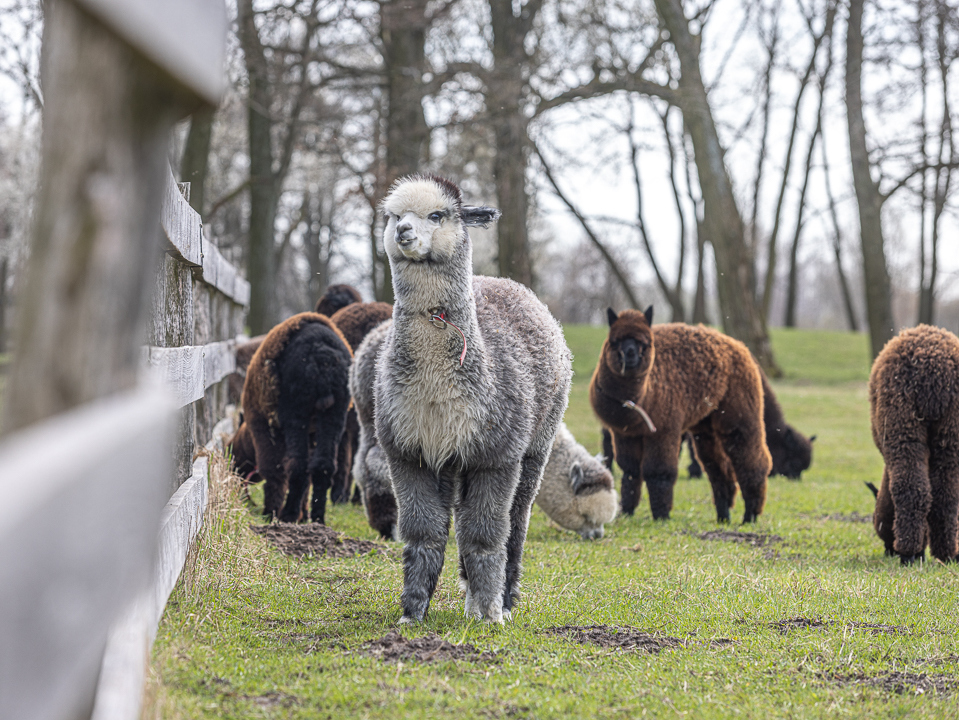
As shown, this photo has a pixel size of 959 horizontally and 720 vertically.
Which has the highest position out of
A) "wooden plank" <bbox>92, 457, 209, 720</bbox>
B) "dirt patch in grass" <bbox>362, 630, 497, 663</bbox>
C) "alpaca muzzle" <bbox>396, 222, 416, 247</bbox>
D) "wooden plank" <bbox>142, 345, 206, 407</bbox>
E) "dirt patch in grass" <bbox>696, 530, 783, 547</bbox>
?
"alpaca muzzle" <bbox>396, 222, 416, 247</bbox>

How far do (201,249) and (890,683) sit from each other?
4.81 m

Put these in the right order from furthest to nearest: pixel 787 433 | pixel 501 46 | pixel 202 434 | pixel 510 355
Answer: pixel 501 46 < pixel 787 433 < pixel 202 434 < pixel 510 355

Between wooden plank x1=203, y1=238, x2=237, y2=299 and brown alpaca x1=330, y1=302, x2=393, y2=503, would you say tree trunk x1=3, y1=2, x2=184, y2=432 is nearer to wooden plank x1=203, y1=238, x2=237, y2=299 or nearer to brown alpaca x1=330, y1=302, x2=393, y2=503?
wooden plank x1=203, y1=238, x2=237, y2=299

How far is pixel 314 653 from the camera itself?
4.01 meters

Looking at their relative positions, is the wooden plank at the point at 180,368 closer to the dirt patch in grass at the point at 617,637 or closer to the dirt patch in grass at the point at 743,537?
the dirt patch in grass at the point at 617,637

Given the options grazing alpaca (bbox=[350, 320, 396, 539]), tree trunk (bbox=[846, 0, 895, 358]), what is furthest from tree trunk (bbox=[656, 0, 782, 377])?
grazing alpaca (bbox=[350, 320, 396, 539])

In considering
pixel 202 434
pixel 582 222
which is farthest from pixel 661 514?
pixel 582 222

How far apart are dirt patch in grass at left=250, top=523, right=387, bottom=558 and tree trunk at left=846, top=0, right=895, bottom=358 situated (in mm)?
14437

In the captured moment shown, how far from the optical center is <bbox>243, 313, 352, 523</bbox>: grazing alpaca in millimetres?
7840

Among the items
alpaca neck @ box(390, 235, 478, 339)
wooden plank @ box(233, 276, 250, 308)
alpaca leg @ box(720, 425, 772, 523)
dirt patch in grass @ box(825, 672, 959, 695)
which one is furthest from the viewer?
wooden plank @ box(233, 276, 250, 308)

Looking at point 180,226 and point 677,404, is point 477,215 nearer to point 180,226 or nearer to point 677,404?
point 180,226

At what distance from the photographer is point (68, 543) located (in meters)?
1.54

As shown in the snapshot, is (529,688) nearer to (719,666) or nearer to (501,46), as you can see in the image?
(719,666)

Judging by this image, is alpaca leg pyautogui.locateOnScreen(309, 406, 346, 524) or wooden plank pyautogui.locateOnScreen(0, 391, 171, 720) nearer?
wooden plank pyautogui.locateOnScreen(0, 391, 171, 720)
